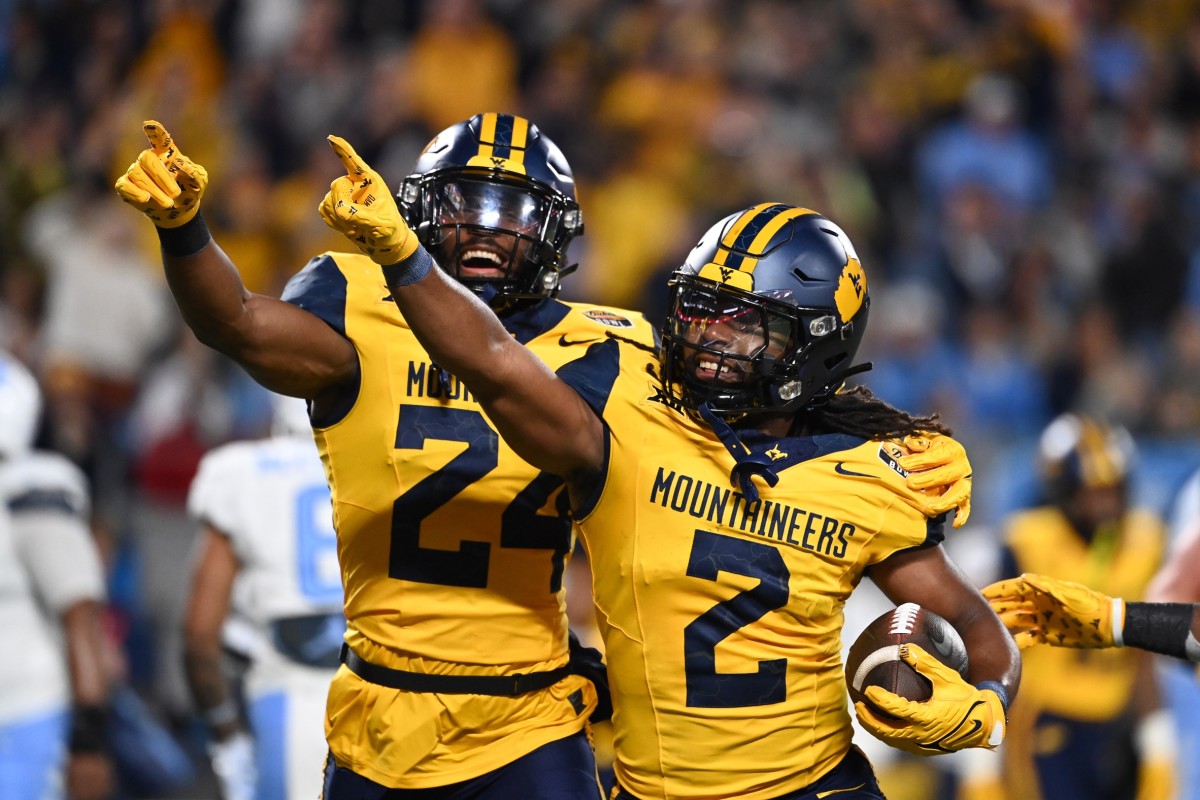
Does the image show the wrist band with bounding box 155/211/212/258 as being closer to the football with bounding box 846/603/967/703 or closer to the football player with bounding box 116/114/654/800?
the football player with bounding box 116/114/654/800

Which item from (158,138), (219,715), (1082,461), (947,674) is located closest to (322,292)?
(158,138)

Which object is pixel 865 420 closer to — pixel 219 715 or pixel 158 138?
pixel 158 138

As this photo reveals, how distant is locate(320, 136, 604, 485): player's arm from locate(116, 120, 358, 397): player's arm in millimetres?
340

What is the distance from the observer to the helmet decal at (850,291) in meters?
3.37

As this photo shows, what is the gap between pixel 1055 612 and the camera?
3.72 m

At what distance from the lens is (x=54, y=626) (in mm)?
5348

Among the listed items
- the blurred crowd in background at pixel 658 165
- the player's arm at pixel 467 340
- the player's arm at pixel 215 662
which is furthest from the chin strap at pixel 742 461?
the blurred crowd in background at pixel 658 165

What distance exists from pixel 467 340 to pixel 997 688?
130 centimetres

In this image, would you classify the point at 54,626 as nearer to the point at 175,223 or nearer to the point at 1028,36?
the point at 175,223

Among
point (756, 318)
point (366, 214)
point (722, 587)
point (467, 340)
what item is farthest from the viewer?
point (756, 318)

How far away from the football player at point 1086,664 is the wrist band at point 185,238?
434cm

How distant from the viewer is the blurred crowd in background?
8828mm

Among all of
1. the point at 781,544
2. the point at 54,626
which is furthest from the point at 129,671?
the point at 781,544

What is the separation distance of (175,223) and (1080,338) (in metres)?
6.69
